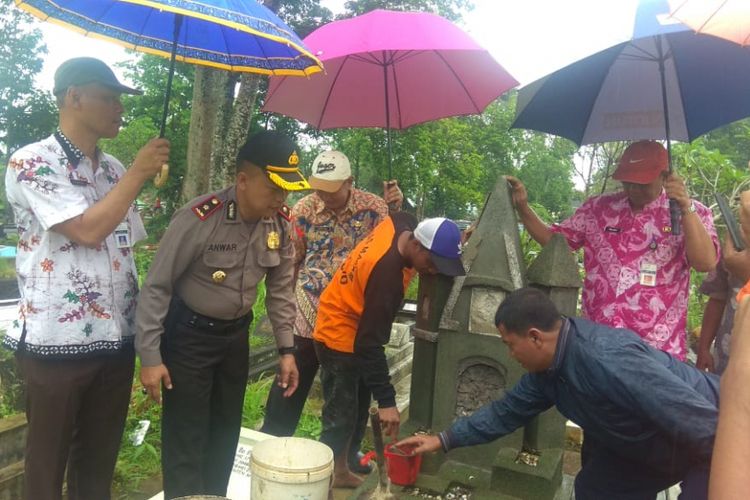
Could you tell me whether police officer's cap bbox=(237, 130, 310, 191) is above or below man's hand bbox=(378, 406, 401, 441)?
above

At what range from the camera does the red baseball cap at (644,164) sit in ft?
9.99

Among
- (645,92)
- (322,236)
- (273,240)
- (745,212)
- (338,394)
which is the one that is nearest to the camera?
(745,212)

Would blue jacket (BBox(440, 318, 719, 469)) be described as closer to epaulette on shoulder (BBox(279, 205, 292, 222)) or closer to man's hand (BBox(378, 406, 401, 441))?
man's hand (BBox(378, 406, 401, 441))

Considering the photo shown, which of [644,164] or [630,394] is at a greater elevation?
[644,164]

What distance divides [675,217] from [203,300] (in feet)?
7.79

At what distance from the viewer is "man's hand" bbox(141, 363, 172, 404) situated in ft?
7.60

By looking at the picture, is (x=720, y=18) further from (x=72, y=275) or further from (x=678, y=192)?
(x=72, y=275)

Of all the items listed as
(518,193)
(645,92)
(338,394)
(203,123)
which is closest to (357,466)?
(338,394)

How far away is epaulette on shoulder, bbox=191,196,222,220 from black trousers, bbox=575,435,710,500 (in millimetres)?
2058

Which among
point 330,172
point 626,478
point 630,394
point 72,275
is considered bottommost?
point 626,478

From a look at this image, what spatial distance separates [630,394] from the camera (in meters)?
2.19

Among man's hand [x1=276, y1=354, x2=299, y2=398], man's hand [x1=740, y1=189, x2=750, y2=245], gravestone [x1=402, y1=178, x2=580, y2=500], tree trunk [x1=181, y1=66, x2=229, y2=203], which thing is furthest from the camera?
tree trunk [x1=181, y1=66, x2=229, y2=203]

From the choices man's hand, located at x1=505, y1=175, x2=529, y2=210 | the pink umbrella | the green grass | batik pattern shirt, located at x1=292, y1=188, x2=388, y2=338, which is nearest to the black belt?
batik pattern shirt, located at x1=292, y1=188, x2=388, y2=338

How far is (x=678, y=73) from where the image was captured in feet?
10.8
